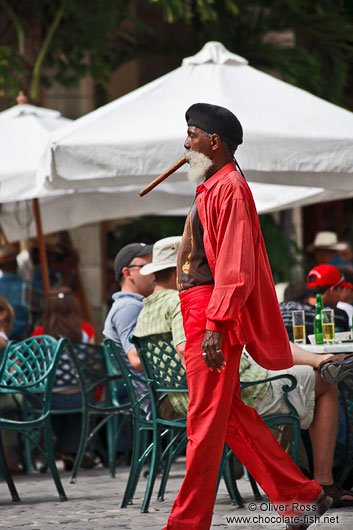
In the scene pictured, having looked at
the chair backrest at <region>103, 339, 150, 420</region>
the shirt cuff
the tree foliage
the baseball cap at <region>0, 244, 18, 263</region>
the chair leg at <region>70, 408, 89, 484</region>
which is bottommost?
the chair leg at <region>70, 408, 89, 484</region>

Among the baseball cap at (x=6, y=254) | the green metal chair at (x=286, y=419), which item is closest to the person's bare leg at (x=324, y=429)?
the green metal chair at (x=286, y=419)

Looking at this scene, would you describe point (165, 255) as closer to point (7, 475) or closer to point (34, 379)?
point (34, 379)

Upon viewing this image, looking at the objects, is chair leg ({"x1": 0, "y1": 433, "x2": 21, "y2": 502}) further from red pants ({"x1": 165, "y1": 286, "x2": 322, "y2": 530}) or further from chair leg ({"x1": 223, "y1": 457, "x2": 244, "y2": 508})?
red pants ({"x1": 165, "y1": 286, "x2": 322, "y2": 530})

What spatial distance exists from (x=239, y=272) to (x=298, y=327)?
185 centimetres

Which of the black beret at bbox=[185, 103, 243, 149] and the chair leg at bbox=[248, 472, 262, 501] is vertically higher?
the black beret at bbox=[185, 103, 243, 149]

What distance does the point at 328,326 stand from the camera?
5941mm

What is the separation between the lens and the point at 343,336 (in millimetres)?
6277

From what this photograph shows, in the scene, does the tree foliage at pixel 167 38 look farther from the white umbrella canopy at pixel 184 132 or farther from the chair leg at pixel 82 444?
the chair leg at pixel 82 444

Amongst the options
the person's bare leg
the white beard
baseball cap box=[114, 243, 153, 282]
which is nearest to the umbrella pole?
baseball cap box=[114, 243, 153, 282]

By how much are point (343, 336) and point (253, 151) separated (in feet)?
4.40

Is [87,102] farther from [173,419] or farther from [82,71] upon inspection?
[173,419]

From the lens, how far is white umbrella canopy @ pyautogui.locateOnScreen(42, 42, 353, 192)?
266 inches

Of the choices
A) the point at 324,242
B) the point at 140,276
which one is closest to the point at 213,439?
the point at 140,276

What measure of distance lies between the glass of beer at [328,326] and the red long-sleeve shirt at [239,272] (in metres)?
1.34
